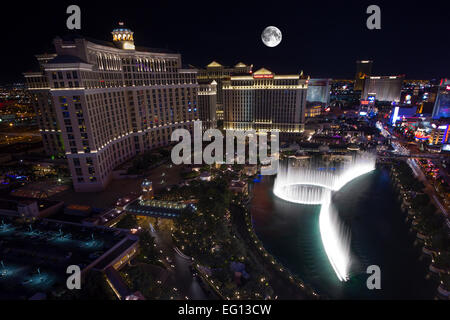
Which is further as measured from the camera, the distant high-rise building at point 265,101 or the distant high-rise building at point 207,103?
the distant high-rise building at point 207,103

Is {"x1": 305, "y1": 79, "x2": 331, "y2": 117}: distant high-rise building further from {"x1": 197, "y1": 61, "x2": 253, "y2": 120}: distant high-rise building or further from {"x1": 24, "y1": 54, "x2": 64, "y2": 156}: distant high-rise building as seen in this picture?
{"x1": 24, "y1": 54, "x2": 64, "y2": 156}: distant high-rise building

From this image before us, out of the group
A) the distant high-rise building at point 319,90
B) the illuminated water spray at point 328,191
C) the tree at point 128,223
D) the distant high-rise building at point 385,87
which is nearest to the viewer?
the illuminated water spray at point 328,191

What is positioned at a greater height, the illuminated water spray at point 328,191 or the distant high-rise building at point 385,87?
the distant high-rise building at point 385,87

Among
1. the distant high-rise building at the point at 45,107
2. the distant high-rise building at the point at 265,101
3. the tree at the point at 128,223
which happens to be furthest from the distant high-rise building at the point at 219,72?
the tree at the point at 128,223

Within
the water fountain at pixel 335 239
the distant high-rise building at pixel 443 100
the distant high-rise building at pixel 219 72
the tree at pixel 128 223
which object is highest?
the distant high-rise building at pixel 219 72

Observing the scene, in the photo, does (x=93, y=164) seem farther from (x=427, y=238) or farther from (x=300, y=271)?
(x=427, y=238)

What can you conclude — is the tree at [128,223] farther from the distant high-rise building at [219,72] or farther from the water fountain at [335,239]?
the distant high-rise building at [219,72]

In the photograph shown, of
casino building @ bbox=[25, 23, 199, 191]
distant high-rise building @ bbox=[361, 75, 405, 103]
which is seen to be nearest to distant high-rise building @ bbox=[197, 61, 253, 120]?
casino building @ bbox=[25, 23, 199, 191]
